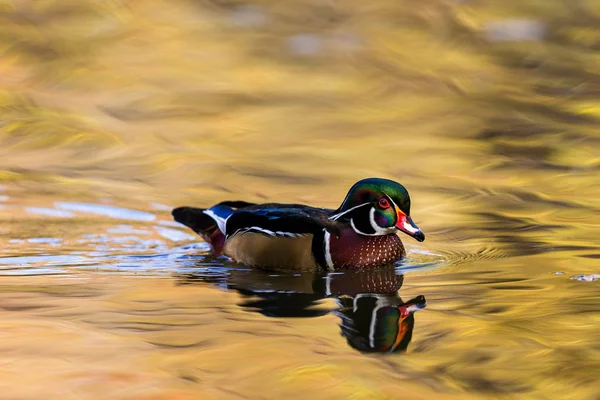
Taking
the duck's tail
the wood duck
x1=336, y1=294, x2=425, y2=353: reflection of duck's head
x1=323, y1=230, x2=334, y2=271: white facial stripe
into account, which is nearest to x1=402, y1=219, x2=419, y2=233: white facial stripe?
the wood duck

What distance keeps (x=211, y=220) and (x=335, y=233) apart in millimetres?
1198

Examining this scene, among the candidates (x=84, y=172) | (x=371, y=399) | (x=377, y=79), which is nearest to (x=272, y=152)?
(x=84, y=172)

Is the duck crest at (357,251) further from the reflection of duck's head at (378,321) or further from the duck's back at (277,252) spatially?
the reflection of duck's head at (378,321)

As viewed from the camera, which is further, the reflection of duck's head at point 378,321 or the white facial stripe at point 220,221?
the white facial stripe at point 220,221

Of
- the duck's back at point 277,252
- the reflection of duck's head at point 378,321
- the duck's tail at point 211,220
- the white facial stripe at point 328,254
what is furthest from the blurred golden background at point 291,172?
the white facial stripe at point 328,254

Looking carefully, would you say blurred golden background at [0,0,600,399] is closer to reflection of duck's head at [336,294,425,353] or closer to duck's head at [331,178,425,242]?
reflection of duck's head at [336,294,425,353]

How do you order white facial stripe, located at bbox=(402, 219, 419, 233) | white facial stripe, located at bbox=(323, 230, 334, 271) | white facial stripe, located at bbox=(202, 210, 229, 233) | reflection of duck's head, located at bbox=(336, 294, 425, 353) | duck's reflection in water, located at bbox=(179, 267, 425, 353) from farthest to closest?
white facial stripe, located at bbox=(202, 210, 229, 233) → white facial stripe, located at bbox=(323, 230, 334, 271) → white facial stripe, located at bbox=(402, 219, 419, 233) → duck's reflection in water, located at bbox=(179, 267, 425, 353) → reflection of duck's head, located at bbox=(336, 294, 425, 353)

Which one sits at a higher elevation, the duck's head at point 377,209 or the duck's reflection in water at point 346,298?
the duck's head at point 377,209

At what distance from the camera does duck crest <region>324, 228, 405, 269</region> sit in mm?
7387

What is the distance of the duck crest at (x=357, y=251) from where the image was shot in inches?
291

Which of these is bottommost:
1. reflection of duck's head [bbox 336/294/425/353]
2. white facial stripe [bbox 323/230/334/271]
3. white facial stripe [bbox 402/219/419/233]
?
reflection of duck's head [bbox 336/294/425/353]

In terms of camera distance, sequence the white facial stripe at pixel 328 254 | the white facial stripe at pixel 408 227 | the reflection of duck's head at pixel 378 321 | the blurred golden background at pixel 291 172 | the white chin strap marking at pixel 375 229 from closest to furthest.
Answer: the blurred golden background at pixel 291 172, the reflection of duck's head at pixel 378 321, the white facial stripe at pixel 408 227, the white facial stripe at pixel 328 254, the white chin strap marking at pixel 375 229

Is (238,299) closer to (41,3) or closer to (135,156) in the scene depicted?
(135,156)

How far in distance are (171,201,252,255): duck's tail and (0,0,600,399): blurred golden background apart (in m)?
0.28
